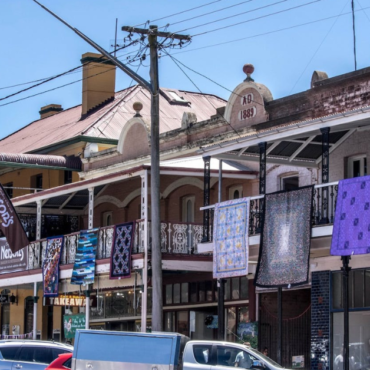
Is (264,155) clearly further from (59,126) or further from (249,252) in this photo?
(59,126)

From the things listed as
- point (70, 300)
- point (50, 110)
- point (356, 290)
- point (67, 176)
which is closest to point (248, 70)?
point (356, 290)

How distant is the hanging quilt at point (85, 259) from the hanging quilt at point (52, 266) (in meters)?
1.13

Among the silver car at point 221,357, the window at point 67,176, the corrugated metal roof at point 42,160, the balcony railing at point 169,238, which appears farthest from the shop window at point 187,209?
the silver car at point 221,357

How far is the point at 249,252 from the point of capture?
24.6 meters

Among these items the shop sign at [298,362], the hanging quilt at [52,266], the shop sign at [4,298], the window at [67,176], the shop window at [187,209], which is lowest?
the shop sign at [298,362]

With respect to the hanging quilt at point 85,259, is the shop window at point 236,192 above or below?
above

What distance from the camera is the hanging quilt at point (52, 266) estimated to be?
97.8 ft

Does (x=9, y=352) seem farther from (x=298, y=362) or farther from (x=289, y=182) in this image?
(x=289, y=182)

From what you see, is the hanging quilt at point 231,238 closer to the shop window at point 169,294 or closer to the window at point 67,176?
the shop window at point 169,294

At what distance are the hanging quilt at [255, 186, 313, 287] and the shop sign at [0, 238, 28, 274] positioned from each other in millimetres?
11233

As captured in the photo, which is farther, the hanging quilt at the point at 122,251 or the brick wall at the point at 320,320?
the hanging quilt at the point at 122,251

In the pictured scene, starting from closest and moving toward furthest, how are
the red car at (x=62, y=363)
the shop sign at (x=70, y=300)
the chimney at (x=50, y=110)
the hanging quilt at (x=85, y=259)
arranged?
the red car at (x=62, y=363) → the hanging quilt at (x=85, y=259) → the shop sign at (x=70, y=300) → the chimney at (x=50, y=110)

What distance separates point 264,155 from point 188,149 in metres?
6.49

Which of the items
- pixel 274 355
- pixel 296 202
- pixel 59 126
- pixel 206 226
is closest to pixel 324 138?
pixel 296 202
